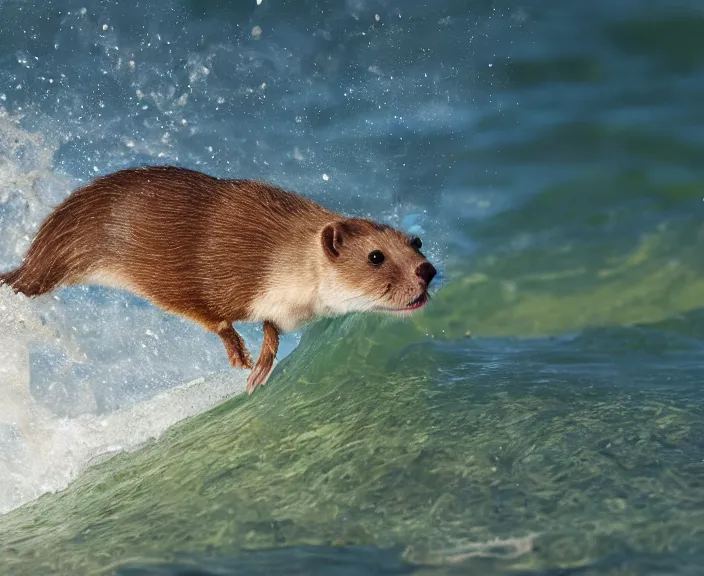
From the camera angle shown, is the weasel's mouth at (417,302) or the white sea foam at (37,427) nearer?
the weasel's mouth at (417,302)

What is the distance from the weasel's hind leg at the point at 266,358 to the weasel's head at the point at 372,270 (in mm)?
404

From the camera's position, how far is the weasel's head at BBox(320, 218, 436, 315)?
4.90 meters

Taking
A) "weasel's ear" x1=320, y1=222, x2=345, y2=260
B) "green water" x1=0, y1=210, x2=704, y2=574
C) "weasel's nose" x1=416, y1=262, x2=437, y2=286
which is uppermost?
"weasel's ear" x1=320, y1=222, x2=345, y2=260

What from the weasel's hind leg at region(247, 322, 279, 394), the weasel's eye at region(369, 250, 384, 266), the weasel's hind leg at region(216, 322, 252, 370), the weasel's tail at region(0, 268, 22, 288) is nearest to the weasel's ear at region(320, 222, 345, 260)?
the weasel's eye at region(369, 250, 384, 266)

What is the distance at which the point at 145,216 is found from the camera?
5211 millimetres

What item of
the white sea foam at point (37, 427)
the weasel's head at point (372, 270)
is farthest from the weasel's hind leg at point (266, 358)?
the white sea foam at point (37, 427)

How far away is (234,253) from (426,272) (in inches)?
38.7

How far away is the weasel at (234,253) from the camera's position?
16.3ft

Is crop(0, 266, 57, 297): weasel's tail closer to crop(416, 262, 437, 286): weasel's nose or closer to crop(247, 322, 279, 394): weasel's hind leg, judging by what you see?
crop(247, 322, 279, 394): weasel's hind leg

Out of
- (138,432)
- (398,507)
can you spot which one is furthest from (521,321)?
(398,507)

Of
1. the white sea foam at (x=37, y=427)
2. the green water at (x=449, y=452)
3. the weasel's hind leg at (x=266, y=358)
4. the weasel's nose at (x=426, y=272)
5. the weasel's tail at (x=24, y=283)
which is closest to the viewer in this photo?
the green water at (x=449, y=452)

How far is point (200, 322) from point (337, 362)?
1.74 m

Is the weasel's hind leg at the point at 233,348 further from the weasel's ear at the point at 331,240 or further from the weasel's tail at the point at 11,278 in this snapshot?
the weasel's tail at the point at 11,278

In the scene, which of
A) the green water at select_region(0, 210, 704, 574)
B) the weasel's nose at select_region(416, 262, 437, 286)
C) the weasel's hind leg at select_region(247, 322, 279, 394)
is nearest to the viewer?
the green water at select_region(0, 210, 704, 574)
